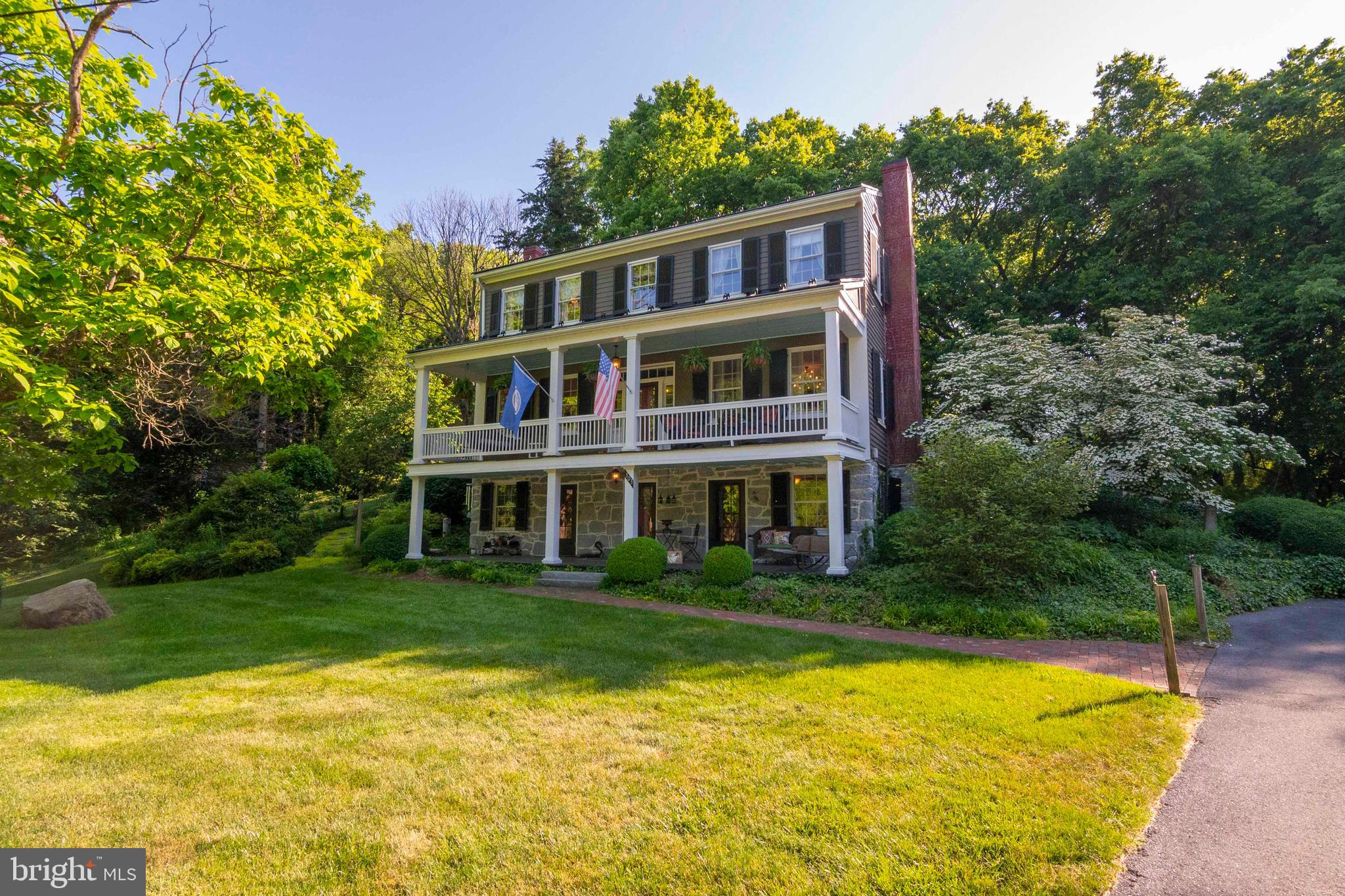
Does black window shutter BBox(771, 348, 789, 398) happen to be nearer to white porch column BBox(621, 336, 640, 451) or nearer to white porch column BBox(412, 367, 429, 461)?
white porch column BBox(621, 336, 640, 451)

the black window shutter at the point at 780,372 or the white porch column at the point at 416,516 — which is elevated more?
the black window shutter at the point at 780,372

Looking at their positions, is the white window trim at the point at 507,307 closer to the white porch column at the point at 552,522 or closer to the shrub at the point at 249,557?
the white porch column at the point at 552,522

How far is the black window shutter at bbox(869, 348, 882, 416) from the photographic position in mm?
14825

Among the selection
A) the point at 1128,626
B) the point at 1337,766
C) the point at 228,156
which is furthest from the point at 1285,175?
the point at 228,156

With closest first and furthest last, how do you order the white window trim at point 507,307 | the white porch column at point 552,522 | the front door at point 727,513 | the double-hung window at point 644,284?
the white porch column at point 552,522
the front door at point 727,513
the double-hung window at point 644,284
the white window trim at point 507,307

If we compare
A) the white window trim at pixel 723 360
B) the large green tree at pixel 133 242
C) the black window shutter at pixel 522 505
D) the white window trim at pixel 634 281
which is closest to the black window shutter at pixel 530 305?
the white window trim at pixel 634 281

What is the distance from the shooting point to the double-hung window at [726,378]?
15.6 metres

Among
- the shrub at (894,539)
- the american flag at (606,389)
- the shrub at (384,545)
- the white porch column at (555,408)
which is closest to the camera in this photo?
the shrub at (894,539)

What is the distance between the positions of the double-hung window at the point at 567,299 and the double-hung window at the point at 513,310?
137 centimetres

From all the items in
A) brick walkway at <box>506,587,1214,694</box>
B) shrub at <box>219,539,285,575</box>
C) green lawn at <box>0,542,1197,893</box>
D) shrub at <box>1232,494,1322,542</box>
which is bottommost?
green lawn at <box>0,542,1197,893</box>

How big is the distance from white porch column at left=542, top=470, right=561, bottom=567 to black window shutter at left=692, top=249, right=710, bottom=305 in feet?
19.1

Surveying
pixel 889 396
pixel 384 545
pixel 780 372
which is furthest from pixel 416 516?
pixel 889 396

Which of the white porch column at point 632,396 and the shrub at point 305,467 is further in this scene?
the shrub at point 305,467

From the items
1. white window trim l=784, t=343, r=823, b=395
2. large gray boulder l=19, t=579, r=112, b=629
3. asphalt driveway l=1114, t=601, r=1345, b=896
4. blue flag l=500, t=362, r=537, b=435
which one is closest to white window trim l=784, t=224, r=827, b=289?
white window trim l=784, t=343, r=823, b=395
